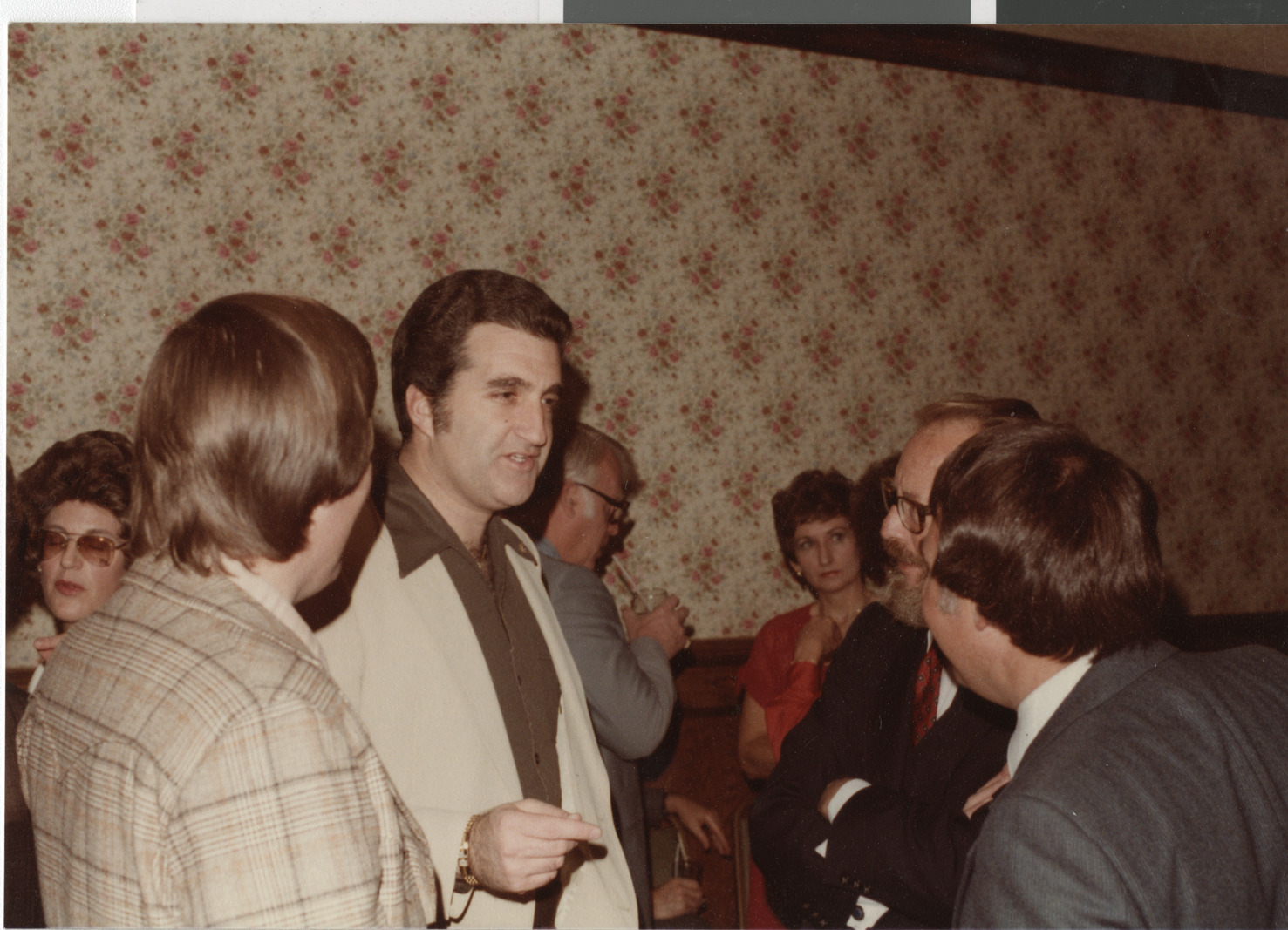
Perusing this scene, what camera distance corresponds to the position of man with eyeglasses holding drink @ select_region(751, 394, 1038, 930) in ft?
4.12

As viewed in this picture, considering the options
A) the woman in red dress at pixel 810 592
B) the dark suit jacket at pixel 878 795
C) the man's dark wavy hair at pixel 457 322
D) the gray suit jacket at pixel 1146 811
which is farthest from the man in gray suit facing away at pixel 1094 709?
the woman in red dress at pixel 810 592

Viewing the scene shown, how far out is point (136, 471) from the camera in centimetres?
88

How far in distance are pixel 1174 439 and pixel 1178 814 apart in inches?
64.9

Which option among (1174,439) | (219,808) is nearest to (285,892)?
(219,808)

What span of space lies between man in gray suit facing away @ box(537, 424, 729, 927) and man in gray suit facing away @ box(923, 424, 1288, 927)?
597 mm

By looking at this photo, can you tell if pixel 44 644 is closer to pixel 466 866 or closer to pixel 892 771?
pixel 466 866

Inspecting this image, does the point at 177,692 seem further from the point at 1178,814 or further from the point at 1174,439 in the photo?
the point at 1174,439

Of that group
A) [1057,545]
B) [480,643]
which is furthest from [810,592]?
[1057,545]

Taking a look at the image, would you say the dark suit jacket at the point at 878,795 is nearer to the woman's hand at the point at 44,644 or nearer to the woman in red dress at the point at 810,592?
the woman in red dress at the point at 810,592

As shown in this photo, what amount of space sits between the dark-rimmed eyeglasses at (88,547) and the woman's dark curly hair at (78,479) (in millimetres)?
19

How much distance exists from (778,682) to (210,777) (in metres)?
1.43

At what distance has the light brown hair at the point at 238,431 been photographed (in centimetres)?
84

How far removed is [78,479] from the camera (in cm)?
136

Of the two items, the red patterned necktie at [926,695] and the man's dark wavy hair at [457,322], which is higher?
the man's dark wavy hair at [457,322]
